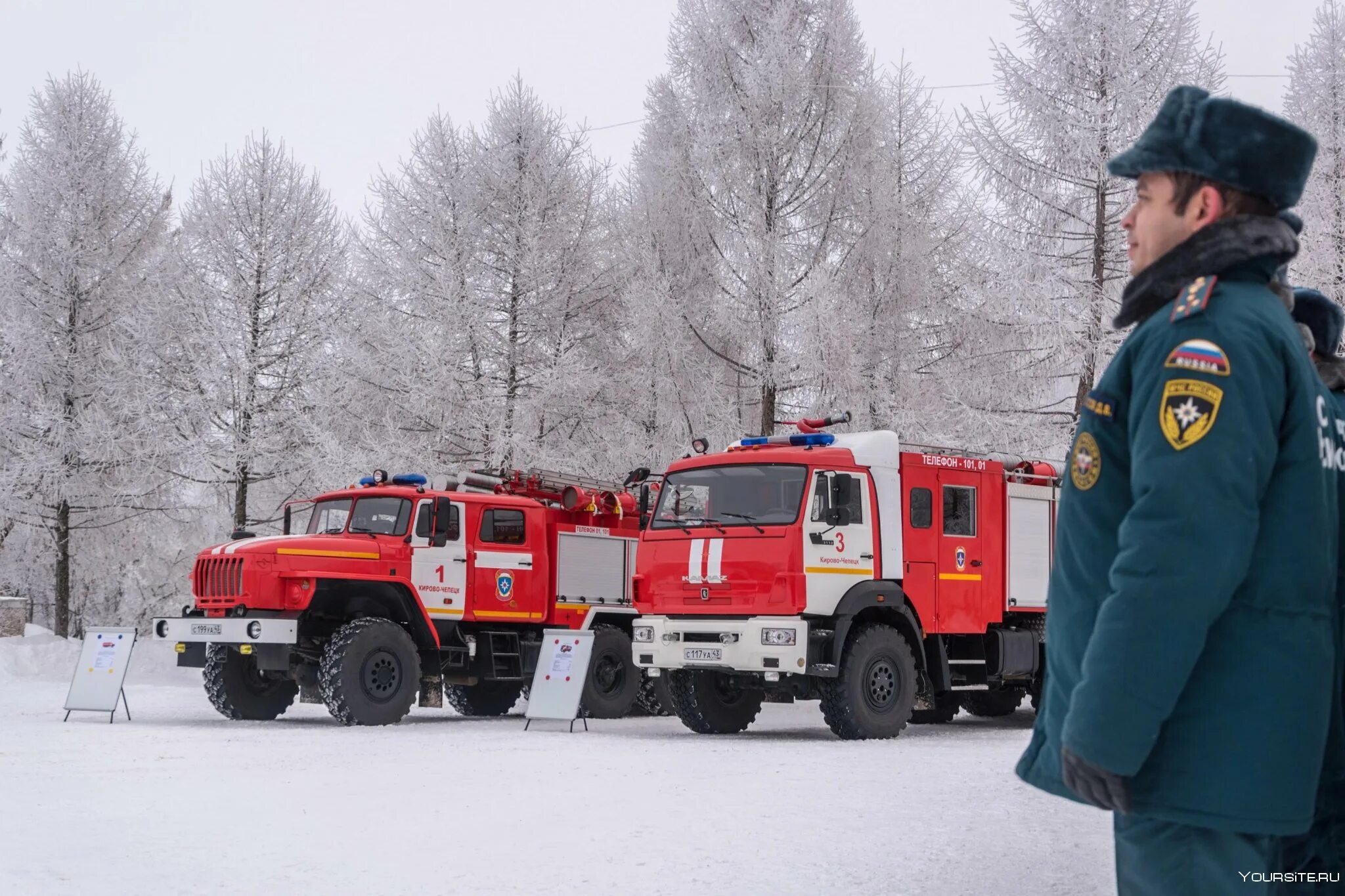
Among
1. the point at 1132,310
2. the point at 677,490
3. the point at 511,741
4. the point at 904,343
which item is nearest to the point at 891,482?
the point at 677,490

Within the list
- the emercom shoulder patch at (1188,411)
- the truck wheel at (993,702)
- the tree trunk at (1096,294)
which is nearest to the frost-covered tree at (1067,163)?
the tree trunk at (1096,294)

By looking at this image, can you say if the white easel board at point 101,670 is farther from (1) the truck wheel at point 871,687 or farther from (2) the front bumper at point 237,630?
(1) the truck wheel at point 871,687

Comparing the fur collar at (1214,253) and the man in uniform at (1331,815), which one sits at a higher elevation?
the fur collar at (1214,253)

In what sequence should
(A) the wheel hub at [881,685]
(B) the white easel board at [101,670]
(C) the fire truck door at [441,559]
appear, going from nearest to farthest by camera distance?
1. (A) the wheel hub at [881,685]
2. (B) the white easel board at [101,670]
3. (C) the fire truck door at [441,559]

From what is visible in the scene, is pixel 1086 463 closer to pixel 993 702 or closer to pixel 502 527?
pixel 502 527

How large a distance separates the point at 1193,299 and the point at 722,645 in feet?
36.4

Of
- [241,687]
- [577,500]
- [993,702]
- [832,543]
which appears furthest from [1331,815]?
[993,702]

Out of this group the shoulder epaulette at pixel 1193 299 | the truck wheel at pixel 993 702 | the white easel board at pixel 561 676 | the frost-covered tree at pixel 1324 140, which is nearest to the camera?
the shoulder epaulette at pixel 1193 299

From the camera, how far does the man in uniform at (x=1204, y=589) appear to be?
2.53 metres

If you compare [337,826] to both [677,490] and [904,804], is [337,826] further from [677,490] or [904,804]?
[677,490]

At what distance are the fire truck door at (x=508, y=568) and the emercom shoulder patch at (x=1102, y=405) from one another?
14390 millimetres

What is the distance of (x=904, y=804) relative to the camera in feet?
28.1

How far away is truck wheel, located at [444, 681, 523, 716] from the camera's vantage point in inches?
723

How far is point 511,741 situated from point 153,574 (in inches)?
888
